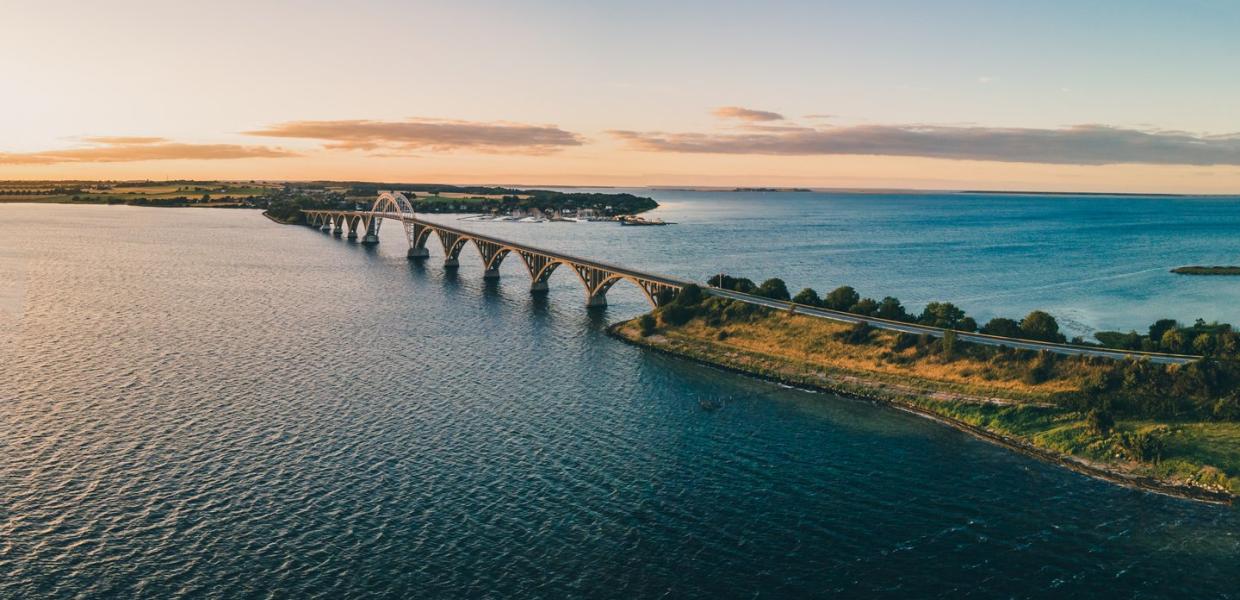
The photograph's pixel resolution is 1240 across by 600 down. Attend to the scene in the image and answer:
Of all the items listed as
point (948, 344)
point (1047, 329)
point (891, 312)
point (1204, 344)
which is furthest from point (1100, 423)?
point (891, 312)

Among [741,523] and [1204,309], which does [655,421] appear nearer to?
[741,523]

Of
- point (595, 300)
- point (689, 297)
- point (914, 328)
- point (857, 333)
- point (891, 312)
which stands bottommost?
point (595, 300)

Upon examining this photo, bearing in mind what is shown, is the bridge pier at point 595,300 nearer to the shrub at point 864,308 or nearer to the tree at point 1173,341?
the shrub at point 864,308

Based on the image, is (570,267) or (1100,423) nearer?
(1100,423)

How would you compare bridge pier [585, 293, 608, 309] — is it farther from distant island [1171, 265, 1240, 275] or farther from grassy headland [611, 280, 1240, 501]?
distant island [1171, 265, 1240, 275]

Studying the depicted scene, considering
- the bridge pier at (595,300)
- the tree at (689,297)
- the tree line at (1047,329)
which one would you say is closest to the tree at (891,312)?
the tree line at (1047,329)

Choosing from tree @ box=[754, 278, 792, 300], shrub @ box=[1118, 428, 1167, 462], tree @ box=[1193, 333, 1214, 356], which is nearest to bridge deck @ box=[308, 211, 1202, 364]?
tree @ box=[1193, 333, 1214, 356]

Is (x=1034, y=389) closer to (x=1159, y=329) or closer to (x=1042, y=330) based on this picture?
(x=1042, y=330)
